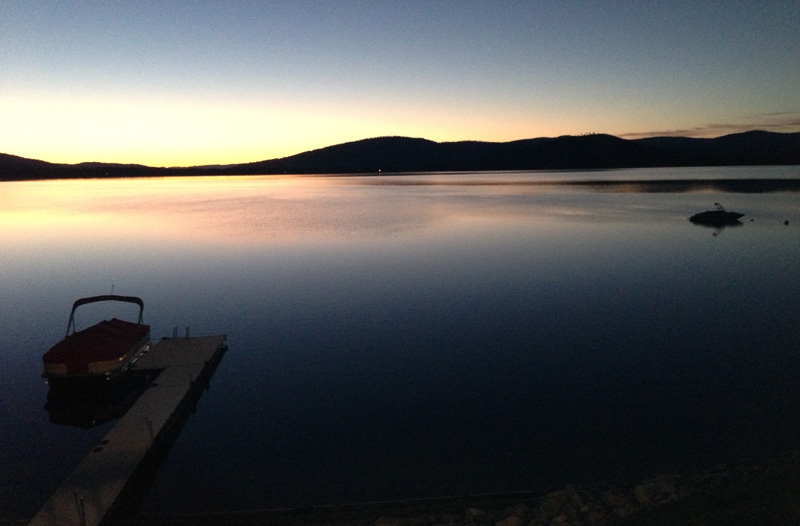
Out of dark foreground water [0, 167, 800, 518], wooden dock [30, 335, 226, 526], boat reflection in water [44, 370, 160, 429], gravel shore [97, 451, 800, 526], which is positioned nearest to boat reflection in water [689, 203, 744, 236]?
dark foreground water [0, 167, 800, 518]

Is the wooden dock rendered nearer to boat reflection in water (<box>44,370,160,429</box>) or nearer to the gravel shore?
the gravel shore

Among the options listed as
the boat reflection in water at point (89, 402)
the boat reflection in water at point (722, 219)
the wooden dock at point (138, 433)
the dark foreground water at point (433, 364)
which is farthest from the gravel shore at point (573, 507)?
the boat reflection in water at point (722, 219)

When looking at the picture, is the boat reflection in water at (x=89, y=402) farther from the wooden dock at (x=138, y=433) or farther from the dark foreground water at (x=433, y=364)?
the wooden dock at (x=138, y=433)

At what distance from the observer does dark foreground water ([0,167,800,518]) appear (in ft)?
27.2

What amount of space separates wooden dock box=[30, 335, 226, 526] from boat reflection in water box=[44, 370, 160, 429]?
789 mm

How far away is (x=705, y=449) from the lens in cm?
855

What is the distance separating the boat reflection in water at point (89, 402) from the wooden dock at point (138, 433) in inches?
31.0

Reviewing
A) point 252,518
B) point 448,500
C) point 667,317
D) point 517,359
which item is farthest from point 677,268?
point 252,518

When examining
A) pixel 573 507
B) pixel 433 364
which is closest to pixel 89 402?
pixel 433 364

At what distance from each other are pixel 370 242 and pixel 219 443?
82.7ft

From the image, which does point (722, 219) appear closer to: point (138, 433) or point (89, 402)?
point (89, 402)

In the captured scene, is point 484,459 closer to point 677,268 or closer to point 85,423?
point 85,423

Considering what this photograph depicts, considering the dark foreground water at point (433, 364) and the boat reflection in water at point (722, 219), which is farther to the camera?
the boat reflection in water at point (722, 219)

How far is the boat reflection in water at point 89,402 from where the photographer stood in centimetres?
1059
